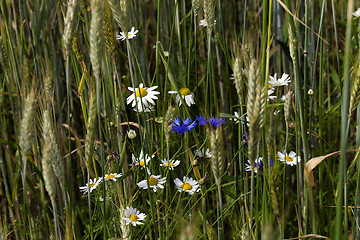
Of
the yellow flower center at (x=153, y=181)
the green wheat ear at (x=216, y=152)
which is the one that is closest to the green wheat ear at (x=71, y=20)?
the green wheat ear at (x=216, y=152)

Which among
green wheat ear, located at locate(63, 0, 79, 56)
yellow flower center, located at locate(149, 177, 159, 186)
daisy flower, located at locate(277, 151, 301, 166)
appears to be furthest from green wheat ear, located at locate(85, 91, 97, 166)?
daisy flower, located at locate(277, 151, 301, 166)

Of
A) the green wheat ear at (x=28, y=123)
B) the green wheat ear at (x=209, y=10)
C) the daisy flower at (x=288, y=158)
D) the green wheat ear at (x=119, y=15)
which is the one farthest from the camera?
the daisy flower at (x=288, y=158)

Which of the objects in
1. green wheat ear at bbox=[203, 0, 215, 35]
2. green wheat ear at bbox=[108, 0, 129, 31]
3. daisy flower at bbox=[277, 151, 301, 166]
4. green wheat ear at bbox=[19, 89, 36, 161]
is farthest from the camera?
daisy flower at bbox=[277, 151, 301, 166]

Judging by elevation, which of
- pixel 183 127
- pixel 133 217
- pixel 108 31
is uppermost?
pixel 108 31

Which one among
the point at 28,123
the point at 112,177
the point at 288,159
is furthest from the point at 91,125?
the point at 288,159

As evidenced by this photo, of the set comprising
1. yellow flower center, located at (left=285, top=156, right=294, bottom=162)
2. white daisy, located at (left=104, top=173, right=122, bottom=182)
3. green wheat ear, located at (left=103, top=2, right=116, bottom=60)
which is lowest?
yellow flower center, located at (left=285, top=156, right=294, bottom=162)

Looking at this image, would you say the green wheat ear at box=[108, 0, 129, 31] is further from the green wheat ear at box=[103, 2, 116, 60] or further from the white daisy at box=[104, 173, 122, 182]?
the white daisy at box=[104, 173, 122, 182]

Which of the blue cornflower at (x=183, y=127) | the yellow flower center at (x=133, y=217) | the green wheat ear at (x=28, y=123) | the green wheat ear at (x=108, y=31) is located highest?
the green wheat ear at (x=108, y=31)

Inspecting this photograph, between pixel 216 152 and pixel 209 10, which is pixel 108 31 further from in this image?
pixel 216 152

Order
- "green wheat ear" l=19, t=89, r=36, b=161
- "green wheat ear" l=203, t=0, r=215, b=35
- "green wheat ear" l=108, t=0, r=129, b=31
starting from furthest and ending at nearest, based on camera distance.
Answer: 1. "green wheat ear" l=203, t=0, r=215, b=35
2. "green wheat ear" l=108, t=0, r=129, b=31
3. "green wheat ear" l=19, t=89, r=36, b=161

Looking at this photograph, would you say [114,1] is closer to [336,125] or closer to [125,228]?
[125,228]

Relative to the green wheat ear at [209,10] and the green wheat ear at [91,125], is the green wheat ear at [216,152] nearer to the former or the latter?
the green wheat ear at [91,125]

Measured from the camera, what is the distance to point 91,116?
2.17 ft

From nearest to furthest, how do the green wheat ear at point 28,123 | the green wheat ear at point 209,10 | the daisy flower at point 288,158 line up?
the green wheat ear at point 28,123, the green wheat ear at point 209,10, the daisy flower at point 288,158
